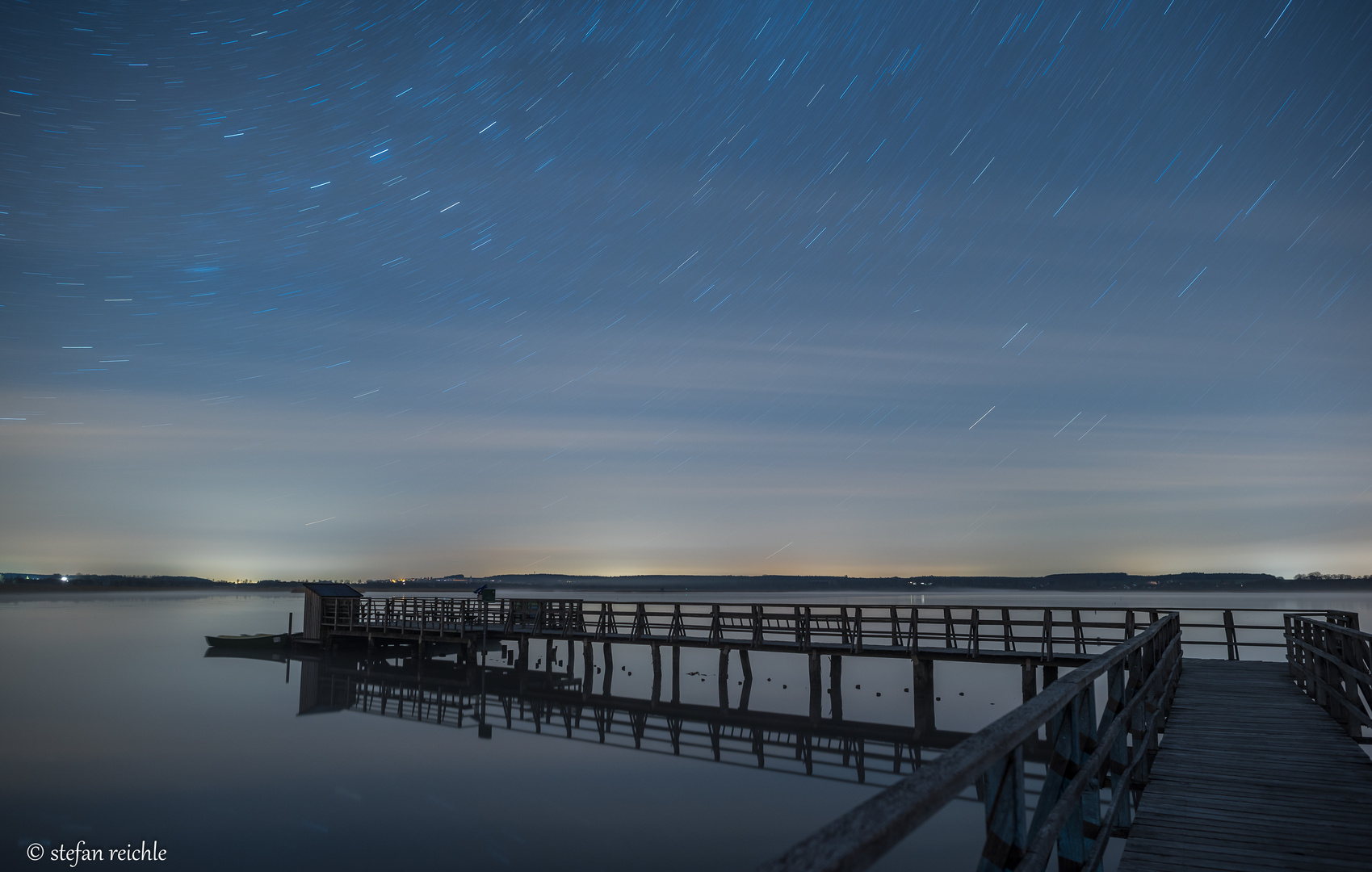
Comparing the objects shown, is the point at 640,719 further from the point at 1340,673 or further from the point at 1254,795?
the point at 1254,795

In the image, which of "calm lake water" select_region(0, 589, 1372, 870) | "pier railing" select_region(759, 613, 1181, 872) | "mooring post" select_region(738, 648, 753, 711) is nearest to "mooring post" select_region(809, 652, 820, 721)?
"calm lake water" select_region(0, 589, 1372, 870)

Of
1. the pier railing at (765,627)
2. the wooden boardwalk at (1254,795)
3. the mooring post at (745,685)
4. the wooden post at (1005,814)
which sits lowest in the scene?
the mooring post at (745,685)

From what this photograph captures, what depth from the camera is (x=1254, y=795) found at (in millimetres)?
6816

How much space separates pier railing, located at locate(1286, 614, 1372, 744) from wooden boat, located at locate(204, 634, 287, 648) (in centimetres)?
4207

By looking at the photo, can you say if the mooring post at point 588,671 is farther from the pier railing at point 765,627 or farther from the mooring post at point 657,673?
the mooring post at point 657,673

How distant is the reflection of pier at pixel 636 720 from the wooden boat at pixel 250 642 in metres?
8.23

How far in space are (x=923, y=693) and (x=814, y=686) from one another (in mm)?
3648

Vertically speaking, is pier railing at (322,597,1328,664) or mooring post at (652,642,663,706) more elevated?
pier railing at (322,597,1328,664)

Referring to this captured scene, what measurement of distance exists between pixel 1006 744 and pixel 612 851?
13231mm

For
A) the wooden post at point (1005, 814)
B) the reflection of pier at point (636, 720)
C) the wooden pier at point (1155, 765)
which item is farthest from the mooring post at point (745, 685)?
the wooden post at point (1005, 814)

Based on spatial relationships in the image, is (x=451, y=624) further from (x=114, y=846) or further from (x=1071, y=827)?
(x=1071, y=827)

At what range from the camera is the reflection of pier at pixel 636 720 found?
65.7ft

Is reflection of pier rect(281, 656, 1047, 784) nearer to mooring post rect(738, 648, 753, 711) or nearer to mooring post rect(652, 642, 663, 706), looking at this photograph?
mooring post rect(738, 648, 753, 711)

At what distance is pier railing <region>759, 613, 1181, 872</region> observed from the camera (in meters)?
1.67
